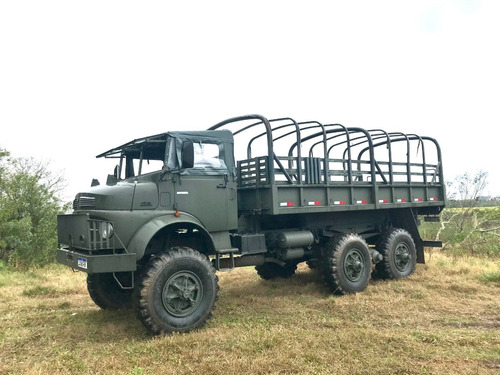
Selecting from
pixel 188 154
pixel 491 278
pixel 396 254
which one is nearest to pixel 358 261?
pixel 396 254

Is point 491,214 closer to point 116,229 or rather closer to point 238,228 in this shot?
point 238,228

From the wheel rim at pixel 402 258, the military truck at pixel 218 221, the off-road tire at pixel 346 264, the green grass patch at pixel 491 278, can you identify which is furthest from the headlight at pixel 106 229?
the green grass patch at pixel 491 278

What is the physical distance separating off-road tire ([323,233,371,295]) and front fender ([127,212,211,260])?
2.89 meters

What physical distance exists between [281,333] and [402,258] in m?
4.80

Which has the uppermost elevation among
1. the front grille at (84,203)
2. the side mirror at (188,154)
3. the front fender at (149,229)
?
the side mirror at (188,154)

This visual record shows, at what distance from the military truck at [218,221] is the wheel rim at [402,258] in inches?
1.3

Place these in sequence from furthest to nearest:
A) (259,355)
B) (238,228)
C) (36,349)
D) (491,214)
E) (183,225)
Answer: (491,214), (238,228), (183,225), (36,349), (259,355)

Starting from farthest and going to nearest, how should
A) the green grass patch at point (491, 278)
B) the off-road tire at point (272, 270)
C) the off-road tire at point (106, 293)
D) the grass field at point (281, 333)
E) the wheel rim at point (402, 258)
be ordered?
1. the off-road tire at point (272, 270)
2. the wheel rim at point (402, 258)
3. the green grass patch at point (491, 278)
4. the off-road tire at point (106, 293)
5. the grass field at point (281, 333)

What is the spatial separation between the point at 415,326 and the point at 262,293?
9.67ft

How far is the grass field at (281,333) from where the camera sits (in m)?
4.09

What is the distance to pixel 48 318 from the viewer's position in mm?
5996

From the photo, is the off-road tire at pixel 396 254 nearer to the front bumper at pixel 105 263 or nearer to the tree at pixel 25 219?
the front bumper at pixel 105 263

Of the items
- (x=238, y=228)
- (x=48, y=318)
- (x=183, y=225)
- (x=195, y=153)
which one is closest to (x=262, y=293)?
(x=238, y=228)

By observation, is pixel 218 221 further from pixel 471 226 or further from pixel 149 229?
pixel 471 226
